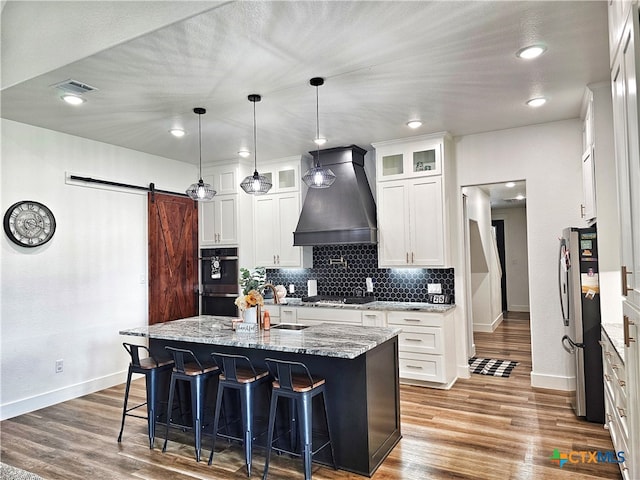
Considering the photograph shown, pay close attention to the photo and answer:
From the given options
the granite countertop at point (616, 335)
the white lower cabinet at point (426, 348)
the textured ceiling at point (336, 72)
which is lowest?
the white lower cabinet at point (426, 348)

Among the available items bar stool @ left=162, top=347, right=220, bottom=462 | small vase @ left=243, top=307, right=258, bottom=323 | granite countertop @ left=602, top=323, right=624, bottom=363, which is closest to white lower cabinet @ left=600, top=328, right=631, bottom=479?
granite countertop @ left=602, top=323, right=624, bottom=363

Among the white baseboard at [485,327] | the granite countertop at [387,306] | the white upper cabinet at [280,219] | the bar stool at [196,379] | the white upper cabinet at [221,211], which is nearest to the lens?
the bar stool at [196,379]

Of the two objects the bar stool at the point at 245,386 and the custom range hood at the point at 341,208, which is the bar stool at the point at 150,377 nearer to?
the bar stool at the point at 245,386

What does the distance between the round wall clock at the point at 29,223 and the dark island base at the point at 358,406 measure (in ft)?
9.37

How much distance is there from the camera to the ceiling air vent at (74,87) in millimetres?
3302

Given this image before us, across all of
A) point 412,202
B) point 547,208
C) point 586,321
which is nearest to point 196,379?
point 412,202

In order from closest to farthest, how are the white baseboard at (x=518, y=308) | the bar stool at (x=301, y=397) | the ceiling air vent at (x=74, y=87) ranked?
1. the bar stool at (x=301, y=397)
2. the ceiling air vent at (x=74, y=87)
3. the white baseboard at (x=518, y=308)

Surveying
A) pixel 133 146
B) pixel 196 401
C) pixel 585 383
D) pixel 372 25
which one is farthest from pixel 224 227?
pixel 585 383

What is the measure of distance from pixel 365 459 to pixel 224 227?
3.96 m

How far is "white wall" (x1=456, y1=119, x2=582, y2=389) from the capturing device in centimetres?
445

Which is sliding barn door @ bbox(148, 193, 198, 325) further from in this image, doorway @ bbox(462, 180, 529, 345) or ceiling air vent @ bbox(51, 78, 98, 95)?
doorway @ bbox(462, 180, 529, 345)

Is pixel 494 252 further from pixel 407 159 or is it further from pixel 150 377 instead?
pixel 150 377

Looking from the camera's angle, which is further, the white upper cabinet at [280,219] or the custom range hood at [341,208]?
the white upper cabinet at [280,219]

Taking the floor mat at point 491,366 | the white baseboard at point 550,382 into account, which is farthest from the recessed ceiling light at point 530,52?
the floor mat at point 491,366
